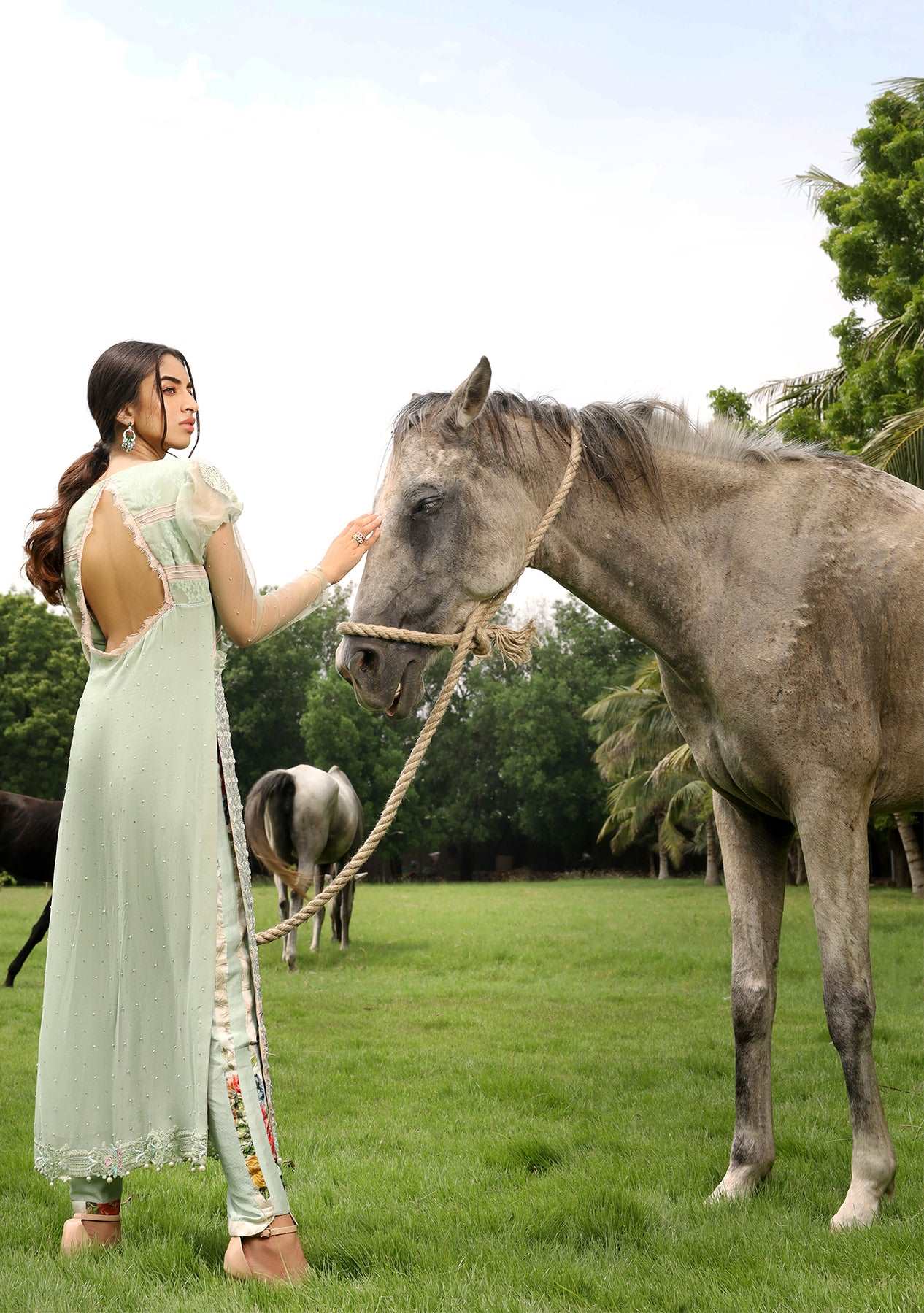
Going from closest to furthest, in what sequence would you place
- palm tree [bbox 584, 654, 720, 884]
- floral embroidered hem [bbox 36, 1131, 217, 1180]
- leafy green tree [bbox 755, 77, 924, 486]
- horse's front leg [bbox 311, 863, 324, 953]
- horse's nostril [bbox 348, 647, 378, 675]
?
floral embroidered hem [bbox 36, 1131, 217, 1180] < horse's nostril [bbox 348, 647, 378, 675] < horse's front leg [bbox 311, 863, 324, 953] < leafy green tree [bbox 755, 77, 924, 486] < palm tree [bbox 584, 654, 720, 884]

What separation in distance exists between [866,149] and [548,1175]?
1790cm

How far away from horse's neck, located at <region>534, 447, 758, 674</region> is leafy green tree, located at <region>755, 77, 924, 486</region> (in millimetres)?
13044

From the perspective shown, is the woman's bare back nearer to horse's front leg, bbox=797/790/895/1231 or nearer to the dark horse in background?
horse's front leg, bbox=797/790/895/1231

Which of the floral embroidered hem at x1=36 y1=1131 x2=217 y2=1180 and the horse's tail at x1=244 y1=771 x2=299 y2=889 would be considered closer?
the floral embroidered hem at x1=36 y1=1131 x2=217 y2=1180

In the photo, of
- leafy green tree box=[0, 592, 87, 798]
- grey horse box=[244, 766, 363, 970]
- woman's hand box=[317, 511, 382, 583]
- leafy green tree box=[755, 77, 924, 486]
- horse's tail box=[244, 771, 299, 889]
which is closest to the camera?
woman's hand box=[317, 511, 382, 583]

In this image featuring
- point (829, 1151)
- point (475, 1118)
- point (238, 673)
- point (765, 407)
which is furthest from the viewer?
point (238, 673)

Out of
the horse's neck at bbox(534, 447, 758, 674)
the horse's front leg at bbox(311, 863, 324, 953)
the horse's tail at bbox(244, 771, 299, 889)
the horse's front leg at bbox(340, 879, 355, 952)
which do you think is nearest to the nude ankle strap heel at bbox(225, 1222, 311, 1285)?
the horse's neck at bbox(534, 447, 758, 674)

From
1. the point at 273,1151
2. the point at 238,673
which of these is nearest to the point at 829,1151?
the point at 273,1151

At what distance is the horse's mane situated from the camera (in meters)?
3.60

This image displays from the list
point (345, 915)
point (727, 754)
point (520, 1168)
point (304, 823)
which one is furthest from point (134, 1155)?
point (345, 915)

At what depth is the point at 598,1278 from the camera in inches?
114

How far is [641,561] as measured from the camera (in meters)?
3.71

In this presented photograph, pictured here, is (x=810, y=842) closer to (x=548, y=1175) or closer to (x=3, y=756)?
(x=548, y=1175)

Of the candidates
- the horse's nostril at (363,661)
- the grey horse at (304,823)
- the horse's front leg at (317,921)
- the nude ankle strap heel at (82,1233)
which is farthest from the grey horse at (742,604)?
the horse's front leg at (317,921)
